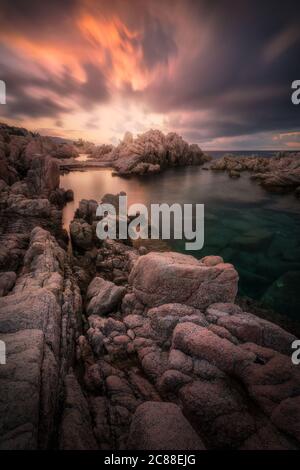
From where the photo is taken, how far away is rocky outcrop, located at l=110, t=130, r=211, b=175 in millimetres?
69188

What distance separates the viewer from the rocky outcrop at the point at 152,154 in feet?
Answer: 227

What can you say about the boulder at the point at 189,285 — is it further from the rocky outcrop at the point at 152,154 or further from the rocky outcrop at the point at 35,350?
the rocky outcrop at the point at 152,154

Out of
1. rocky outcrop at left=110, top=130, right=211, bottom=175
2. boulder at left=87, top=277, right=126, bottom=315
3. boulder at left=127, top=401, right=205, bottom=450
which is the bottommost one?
boulder at left=127, top=401, right=205, bottom=450

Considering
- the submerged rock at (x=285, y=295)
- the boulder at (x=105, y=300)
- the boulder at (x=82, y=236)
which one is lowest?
the submerged rock at (x=285, y=295)

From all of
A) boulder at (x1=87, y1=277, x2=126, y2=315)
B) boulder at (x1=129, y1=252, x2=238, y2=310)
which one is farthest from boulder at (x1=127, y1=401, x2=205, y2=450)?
boulder at (x1=87, y1=277, x2=126, y2=315)

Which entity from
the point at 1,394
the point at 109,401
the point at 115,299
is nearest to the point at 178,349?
the point at 109,401

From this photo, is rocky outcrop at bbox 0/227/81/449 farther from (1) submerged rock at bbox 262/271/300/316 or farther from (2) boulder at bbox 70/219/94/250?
(1) submerged rock at bbox 262/271/300/316

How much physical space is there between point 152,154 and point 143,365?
8123 cm

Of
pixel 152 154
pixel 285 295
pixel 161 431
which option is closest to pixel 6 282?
pixel 161 431

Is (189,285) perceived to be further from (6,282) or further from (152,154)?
(152,154)

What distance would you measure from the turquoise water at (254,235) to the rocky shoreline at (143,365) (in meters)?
6.84

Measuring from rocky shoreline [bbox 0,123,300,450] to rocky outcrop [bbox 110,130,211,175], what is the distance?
204 feet

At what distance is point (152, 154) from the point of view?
7812cm

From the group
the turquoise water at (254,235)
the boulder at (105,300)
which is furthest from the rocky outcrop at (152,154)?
the boulder at (105,300)
